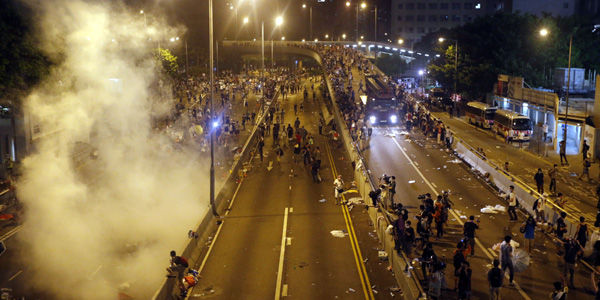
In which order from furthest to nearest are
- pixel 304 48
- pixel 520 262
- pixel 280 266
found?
pixel 304 48 → pixel 280 266 → pixel 520 262

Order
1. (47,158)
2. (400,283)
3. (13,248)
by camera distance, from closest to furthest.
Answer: (400,283) → (13,248) → (47,158)

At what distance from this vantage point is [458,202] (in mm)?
22703

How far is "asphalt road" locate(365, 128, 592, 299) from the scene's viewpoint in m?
14.5

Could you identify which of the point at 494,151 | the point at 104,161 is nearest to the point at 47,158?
the point at 104,161

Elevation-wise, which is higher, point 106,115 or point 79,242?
point 106,115

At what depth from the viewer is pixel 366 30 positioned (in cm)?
15488

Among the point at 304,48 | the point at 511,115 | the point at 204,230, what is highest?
the point at 304,48

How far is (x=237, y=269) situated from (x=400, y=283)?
476cm

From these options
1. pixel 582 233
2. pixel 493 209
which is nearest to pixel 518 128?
pixel 493 209

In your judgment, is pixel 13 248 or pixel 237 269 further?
pixel 13 248

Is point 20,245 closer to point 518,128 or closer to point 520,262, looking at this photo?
point 520,262

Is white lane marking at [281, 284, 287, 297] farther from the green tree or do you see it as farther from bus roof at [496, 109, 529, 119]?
the green tree

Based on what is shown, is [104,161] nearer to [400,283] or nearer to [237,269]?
[237,269]

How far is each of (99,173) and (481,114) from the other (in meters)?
28.6
